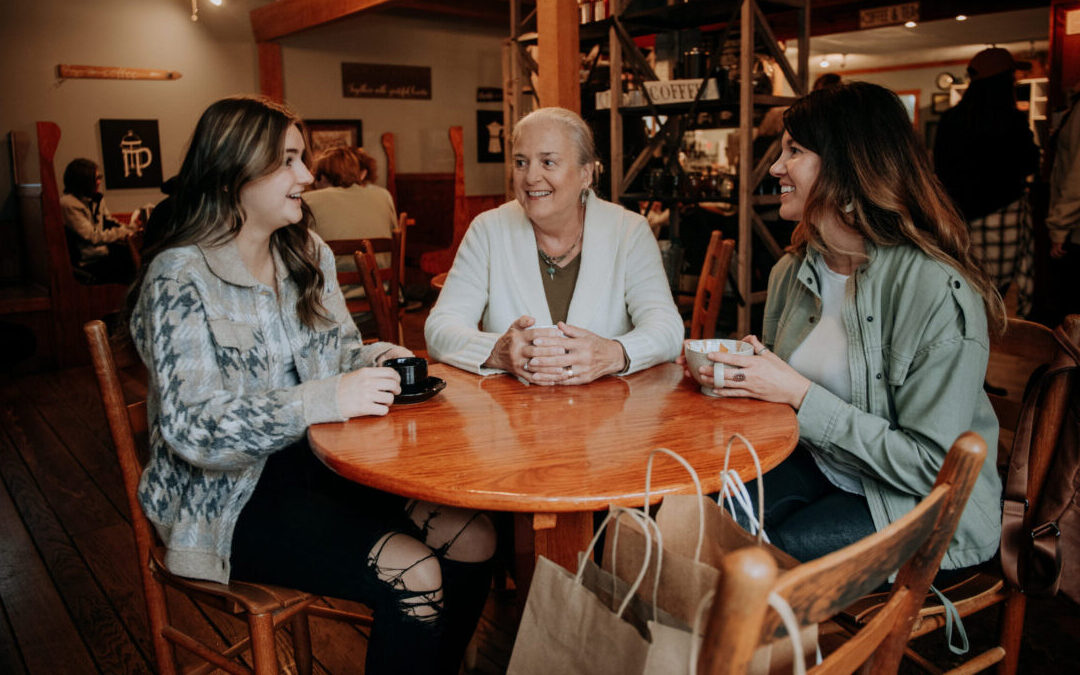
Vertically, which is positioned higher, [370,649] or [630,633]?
[630,633]

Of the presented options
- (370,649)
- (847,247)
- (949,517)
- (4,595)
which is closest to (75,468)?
(4,595)

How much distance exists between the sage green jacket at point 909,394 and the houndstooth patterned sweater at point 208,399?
942 millimetres

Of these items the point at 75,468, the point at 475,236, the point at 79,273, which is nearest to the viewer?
the point at 475,236

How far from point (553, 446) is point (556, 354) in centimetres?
40

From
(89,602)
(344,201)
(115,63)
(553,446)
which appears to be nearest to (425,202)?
(115,63)

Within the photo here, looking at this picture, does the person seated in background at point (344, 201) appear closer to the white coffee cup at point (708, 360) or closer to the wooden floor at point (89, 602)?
the wooden floor at point (89, 602)

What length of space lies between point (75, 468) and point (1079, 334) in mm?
3712

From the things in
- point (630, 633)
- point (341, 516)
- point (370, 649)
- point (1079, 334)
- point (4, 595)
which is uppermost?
point (1079, 334)

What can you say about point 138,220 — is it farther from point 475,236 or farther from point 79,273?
point 475,236

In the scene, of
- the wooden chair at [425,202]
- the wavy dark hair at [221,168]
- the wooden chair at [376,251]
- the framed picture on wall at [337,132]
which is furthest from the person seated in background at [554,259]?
the wooden chair at [425,202]

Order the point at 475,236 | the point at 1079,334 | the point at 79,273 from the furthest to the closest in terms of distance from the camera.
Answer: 1. the point at 79,273
2. the point at 475,236
3. the point at 1079,334

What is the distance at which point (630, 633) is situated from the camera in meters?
0.81

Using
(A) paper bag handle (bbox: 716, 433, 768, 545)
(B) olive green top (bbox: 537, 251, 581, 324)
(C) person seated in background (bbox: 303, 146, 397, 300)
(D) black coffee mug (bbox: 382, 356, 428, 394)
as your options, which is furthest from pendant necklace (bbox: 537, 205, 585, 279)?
(C) person seated in background (bbox: 303, 146, 397, 300)

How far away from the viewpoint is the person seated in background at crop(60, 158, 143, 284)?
19.1ft
